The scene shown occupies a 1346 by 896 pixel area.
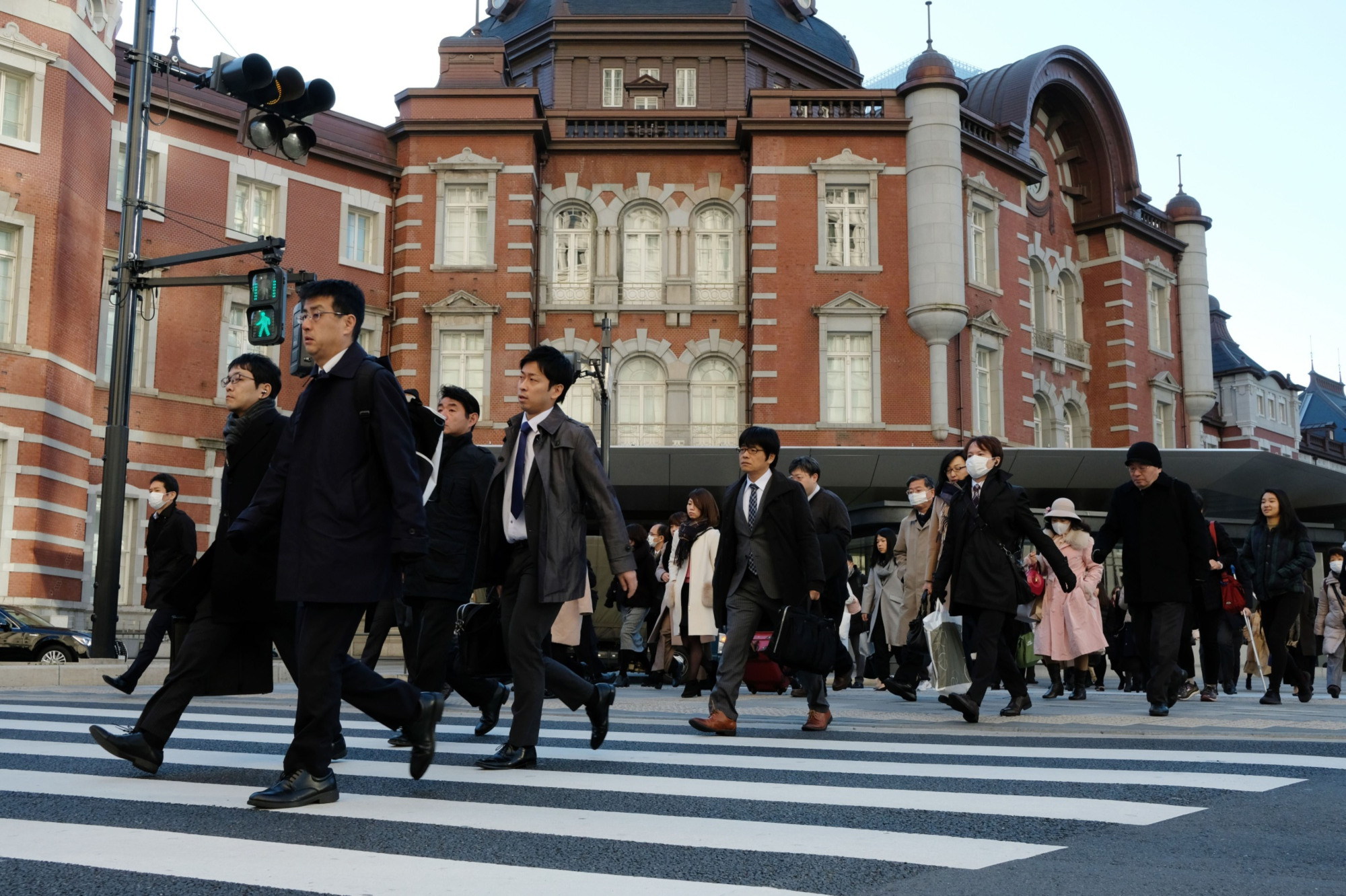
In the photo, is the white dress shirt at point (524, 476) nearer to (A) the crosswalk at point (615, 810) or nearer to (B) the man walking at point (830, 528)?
(A) the crosswalk at point (615, 810)

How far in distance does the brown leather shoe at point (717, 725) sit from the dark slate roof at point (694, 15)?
3035 cm

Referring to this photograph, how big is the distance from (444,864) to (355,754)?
2907 millimetres

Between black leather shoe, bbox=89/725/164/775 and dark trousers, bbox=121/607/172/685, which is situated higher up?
dark trousers, bbox=121/607/172/685

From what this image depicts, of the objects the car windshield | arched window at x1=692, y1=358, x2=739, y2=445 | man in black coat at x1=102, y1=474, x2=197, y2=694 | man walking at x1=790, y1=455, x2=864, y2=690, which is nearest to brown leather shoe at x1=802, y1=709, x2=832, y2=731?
man walking at x1=790, y1=455, x2=864, y2=690

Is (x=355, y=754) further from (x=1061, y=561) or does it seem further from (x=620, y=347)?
(x=620, y=347)

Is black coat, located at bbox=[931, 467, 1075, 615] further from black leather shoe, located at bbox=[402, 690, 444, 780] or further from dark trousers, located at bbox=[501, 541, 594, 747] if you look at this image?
black leather shoe, located at bbox=[402, 690, 444, 780]

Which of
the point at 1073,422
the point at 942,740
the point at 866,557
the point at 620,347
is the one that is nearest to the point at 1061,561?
the point at 942,740

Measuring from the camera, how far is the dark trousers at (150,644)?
35.3 feet

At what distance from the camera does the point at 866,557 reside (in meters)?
29.0

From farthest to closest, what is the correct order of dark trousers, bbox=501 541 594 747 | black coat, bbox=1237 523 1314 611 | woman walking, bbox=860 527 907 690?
woman walking, bbox=860 527 907 690 < black coat, bbox=1237 523 1314 611 < dark trousers, bbox=501 541 594 747

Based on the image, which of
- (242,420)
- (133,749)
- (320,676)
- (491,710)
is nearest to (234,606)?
Answer: (133,749)

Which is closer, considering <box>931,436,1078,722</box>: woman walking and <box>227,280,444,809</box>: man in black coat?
<box>227,280,444,809</box>: man in black coat

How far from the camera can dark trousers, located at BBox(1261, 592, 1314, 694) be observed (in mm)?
11406

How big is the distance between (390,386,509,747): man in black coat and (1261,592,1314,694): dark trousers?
7357 millimetres
